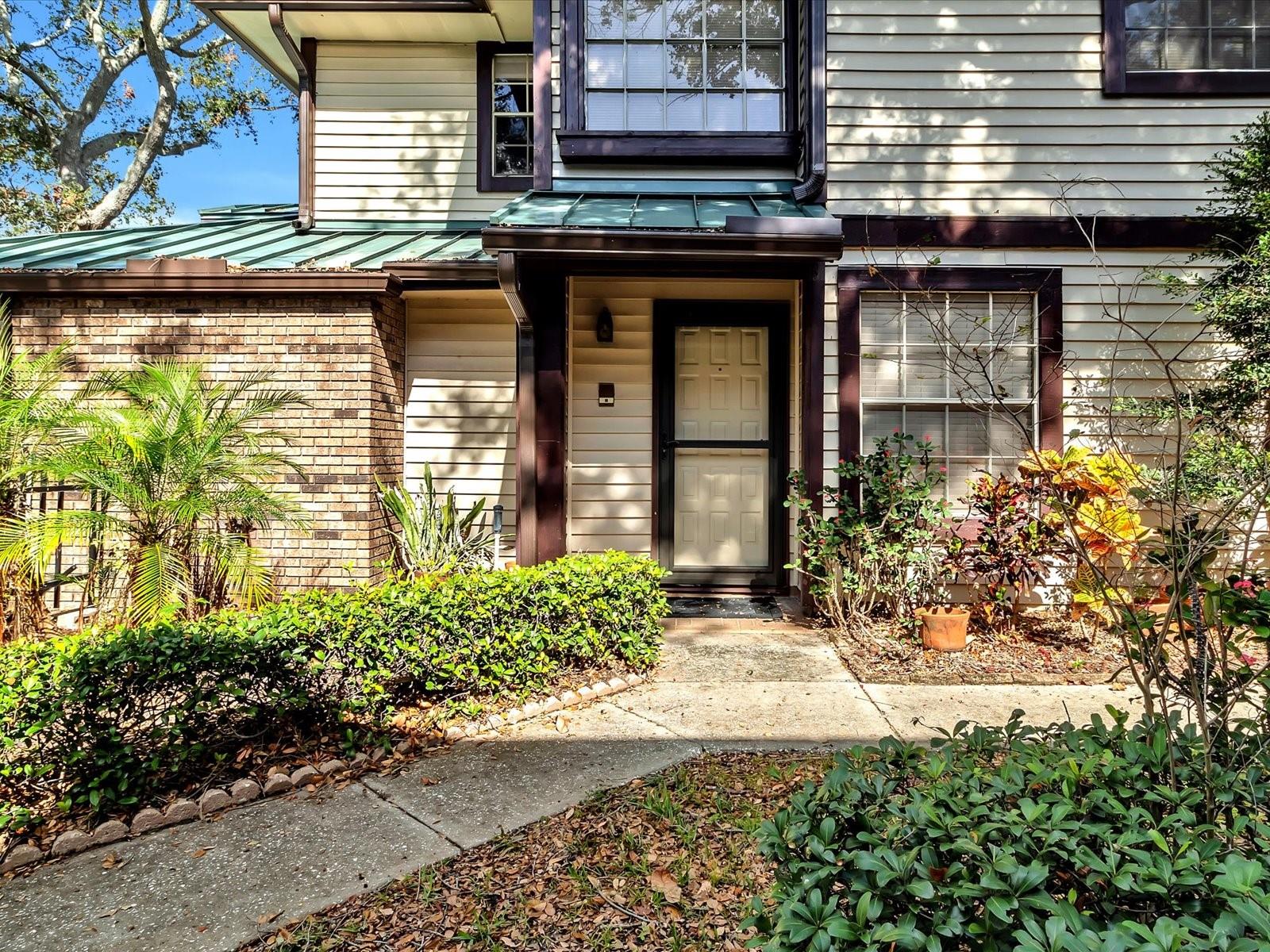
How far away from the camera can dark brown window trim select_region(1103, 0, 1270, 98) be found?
5383 mm

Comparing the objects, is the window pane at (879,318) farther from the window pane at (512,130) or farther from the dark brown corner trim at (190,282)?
the window pane at (512,130)

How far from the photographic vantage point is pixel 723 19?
19.0 ft

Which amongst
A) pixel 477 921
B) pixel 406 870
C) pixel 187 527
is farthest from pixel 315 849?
pixel 187 527

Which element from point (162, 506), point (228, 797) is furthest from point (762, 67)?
point (228, 797)

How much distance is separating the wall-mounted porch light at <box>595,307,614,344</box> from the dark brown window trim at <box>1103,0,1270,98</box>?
4.33 m

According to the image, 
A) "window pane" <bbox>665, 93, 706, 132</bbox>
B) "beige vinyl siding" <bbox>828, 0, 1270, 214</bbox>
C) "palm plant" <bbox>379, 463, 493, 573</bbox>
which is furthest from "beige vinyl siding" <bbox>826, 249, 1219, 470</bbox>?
"palm plant" <bbox>379, 463, 493, 573</bbox>

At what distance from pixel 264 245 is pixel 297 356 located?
1.59 meters

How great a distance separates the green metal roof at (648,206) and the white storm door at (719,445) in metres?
1.18

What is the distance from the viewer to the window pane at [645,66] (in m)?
5.73

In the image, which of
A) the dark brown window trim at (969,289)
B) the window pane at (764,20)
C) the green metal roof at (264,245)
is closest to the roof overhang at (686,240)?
the dark brown window trim at (969,289)

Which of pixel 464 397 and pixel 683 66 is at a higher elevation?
pixel 683 66

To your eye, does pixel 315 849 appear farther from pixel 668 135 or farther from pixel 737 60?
pixel 737 60

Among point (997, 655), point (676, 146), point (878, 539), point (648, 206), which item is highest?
point (676, 146)

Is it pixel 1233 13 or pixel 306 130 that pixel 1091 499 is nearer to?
pixel 1233 13
